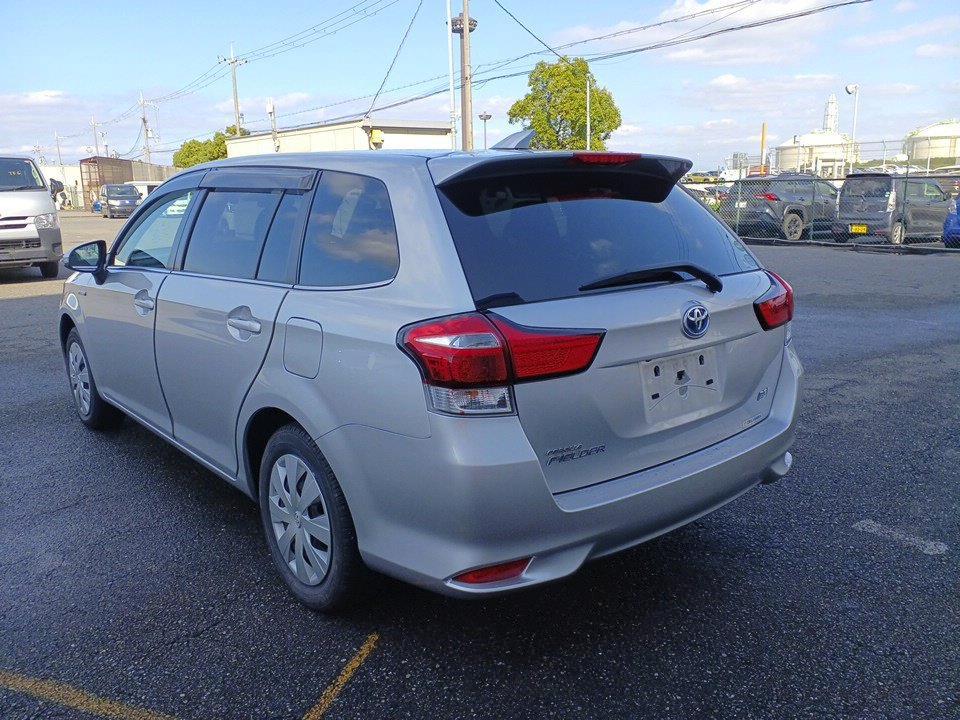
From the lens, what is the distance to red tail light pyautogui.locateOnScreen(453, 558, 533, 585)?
97.3 inches

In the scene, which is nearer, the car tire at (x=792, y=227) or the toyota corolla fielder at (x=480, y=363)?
the toyota corolla fielder at (x=480, y=363)

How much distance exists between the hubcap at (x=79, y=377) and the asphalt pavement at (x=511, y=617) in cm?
62

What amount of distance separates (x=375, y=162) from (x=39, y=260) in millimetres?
12570

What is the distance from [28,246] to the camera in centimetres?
1323

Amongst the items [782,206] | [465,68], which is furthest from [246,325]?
[465,68]

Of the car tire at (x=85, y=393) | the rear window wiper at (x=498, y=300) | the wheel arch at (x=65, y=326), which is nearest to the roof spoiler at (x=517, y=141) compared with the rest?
the rear window wiper at (x=498, y=300)

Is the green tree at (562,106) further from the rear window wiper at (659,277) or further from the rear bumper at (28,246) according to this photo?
the rear window wiper at (659,277)

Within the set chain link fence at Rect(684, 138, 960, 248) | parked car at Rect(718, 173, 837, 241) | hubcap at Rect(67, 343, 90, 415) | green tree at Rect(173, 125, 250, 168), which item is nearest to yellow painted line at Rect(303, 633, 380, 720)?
hubcap at Rect(67, 343, 90, 415)

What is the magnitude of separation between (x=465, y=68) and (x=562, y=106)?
753 inches

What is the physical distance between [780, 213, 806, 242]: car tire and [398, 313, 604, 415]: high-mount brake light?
19442 mm

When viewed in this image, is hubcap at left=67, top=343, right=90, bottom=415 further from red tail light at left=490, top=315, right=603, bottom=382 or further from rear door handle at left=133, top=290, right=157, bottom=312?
red tail light at left=490, top=315, right=603, bottom=382

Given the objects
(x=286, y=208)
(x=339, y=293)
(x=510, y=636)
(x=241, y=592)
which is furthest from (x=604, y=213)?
(x=241, y=592)

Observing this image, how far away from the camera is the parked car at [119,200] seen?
4172cm

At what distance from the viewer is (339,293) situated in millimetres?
2854
